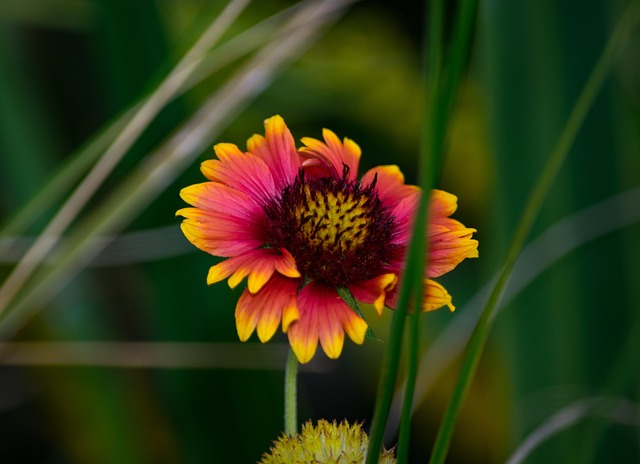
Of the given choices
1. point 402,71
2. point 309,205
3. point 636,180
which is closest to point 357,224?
point 309,205

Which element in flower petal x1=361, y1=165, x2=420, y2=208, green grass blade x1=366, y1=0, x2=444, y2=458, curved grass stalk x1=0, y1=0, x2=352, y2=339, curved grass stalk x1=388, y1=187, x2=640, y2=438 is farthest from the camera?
curved grass stalk x1=388, y1=187, x2=640, y2=438

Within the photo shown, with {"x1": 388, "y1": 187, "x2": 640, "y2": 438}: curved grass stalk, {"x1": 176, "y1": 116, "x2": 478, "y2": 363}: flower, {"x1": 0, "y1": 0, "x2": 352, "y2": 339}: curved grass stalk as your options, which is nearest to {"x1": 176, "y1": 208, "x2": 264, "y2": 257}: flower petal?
{"x1": 176, "y1": 116, "x2": 478, "y2": 363}: flower

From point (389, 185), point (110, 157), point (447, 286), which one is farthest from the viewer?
point (447, 286)

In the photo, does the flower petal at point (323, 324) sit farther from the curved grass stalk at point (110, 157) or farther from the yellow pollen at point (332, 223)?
the curved grass stalk at point (110, 157)

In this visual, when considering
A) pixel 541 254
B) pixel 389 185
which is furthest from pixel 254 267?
pixel 541 254

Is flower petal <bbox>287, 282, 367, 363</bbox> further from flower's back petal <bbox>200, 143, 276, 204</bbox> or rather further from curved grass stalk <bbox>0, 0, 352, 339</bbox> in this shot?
curved grass stalk <bbox>0, 0, 352, 339</bbox>

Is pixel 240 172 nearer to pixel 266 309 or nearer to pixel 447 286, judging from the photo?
pixel 266 309

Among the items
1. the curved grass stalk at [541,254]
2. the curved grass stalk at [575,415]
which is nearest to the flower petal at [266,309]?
the curved grass stalk at [575,415]
